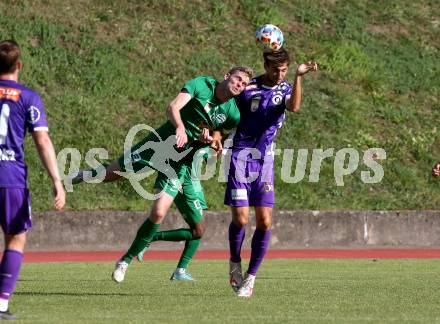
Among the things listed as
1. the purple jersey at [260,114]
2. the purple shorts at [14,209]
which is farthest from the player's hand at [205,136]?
the purple shorts at [14,209]

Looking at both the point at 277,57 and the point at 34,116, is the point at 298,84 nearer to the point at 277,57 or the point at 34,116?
the point at 277,57

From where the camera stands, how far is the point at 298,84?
1047 centimetres

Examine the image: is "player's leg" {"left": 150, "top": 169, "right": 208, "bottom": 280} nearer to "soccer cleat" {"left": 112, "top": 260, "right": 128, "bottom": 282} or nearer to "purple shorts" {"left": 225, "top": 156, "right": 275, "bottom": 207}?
"soccer cleat" {"left": 112, "top": 260, "right": 128, "bottom": 282}

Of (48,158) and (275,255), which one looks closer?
(48,158)

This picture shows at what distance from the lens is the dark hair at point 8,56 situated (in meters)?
8.10

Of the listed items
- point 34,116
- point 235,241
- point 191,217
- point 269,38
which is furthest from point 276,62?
point 34,116

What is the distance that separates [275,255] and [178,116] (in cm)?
970

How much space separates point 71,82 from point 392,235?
830 cm

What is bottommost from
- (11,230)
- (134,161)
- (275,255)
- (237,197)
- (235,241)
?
(275,255)

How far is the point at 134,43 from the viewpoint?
27.8m

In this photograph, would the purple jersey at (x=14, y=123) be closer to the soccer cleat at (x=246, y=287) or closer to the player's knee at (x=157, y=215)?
the soccer cleat at (x=246, y=287)

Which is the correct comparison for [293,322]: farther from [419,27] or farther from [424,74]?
[419,27]

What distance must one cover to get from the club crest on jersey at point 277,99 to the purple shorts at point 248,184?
585 millimetres

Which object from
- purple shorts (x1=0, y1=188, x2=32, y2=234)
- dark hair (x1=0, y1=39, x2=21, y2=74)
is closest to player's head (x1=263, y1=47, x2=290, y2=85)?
A: dark hair (x1=0, y1=39, x2=21, y2=74)
